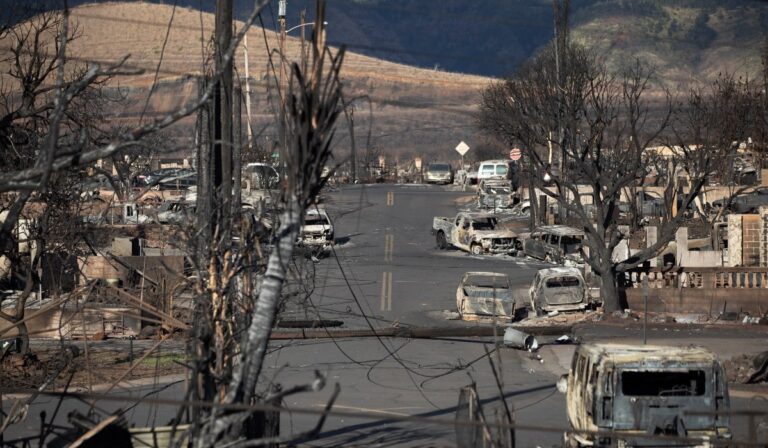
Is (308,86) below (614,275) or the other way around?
the other way around

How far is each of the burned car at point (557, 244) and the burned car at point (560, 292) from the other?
840 centimetres

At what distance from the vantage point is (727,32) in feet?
587

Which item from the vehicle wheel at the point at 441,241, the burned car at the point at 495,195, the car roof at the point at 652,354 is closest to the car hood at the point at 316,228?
the vehicle wheel at the point at 441,241

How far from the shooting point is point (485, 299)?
29.9 metres

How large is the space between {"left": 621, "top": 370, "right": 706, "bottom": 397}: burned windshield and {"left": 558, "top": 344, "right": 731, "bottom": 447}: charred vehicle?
0.01 m

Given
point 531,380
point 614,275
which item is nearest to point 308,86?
point 531,380

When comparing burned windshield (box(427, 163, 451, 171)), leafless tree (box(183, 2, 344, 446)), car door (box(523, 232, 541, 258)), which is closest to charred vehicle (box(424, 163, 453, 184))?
burned windshield (box(427, 163, 451, 171))

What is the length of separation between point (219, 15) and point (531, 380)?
11782 millimetres

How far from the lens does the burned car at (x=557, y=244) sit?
39.8 metres

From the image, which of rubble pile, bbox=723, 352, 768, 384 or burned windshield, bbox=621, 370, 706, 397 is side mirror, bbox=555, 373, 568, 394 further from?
rubble pile, bbox=723, 352, 768, 384

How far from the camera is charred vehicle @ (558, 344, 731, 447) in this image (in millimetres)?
12789

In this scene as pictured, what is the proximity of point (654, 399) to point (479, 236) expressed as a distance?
29.9 m

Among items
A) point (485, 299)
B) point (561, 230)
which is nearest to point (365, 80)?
point (561, 230)

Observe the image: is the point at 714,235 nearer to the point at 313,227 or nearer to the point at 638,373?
the point at 313,227
